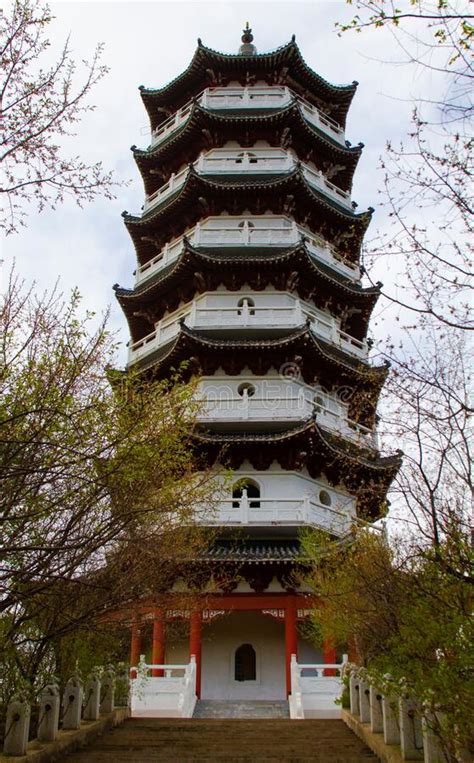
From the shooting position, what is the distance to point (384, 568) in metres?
7.81

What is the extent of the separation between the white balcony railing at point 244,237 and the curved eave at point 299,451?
5.45 m

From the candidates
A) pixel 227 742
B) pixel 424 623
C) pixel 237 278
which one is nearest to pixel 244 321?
pixel 237 278

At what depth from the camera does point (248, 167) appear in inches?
856

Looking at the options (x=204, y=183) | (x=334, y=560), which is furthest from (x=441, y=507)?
(x=204, y=183)

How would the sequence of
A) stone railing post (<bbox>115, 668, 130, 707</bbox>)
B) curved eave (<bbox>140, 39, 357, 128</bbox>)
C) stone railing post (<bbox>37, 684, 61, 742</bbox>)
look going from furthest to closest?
curved eave (<bbox>140, 39, 357, 128</bbox>)
stone railing post (<bbox>115, 668, 130, 707</bbox>)
stone railing post (<bbox>37, 684, 61, 742</bbox>)

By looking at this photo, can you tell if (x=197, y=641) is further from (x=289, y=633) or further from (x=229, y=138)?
(x=229, y=138)

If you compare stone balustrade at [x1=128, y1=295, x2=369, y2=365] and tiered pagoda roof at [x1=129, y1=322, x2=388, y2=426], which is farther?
stone balustrade at [x1=128, y1=295, x2=369, y2=365]

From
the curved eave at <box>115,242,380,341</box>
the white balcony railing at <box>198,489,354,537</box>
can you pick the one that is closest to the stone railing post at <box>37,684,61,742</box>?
the white balcony railing at <box>198,489,354,537</box>

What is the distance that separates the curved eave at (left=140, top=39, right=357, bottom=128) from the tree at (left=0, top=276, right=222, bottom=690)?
61.9ft

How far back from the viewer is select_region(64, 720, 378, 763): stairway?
310 inches

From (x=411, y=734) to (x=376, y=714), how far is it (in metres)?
1.62

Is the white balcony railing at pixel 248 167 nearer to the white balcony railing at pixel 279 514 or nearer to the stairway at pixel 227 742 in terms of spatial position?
the white balcony railing at pixel 279 514

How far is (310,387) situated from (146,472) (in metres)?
11.9

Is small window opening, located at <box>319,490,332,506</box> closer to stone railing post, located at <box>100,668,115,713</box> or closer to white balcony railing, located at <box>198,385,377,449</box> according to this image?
white balcony railing, located at <box>198,385,377,449</box>
